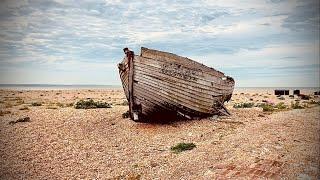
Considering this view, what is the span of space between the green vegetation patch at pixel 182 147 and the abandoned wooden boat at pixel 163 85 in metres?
3.93

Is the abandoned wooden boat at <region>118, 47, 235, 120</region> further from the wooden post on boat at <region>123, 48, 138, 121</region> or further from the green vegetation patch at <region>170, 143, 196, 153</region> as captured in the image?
the green vegetation patch at <region>170, 143, 196, 153</region>

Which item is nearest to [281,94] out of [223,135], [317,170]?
[223,135]

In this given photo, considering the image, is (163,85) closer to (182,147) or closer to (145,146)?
(145,146)

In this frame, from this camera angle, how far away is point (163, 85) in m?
15.8

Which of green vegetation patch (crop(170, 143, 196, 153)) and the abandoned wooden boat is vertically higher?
the abandoned wooden boat

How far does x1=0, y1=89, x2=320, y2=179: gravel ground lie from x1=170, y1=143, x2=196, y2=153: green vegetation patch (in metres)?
0.21

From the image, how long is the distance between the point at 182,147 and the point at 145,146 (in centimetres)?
140

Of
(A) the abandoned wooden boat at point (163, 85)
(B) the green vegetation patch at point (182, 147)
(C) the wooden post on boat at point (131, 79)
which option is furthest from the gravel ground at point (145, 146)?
(A) the abandoned wooden boat at point (163, 85)

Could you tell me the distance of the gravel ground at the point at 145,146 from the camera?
32.9 feet

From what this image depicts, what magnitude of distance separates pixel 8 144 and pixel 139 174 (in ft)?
17.9

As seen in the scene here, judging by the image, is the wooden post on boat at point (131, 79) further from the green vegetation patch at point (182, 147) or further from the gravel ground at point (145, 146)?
the green vegetation patch at point (182, 147)

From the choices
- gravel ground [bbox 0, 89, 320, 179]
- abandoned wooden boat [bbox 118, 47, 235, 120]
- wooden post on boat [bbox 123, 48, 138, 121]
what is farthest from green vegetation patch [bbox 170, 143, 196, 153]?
wooden post on boat [bbox 123, 48, 138, 121]

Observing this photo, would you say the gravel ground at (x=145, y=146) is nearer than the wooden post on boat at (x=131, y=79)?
Yes

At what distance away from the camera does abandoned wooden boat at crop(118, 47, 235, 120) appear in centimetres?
1575
